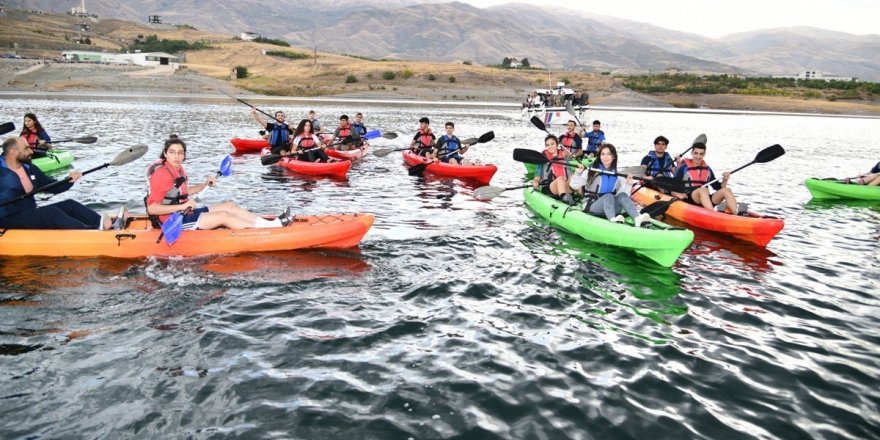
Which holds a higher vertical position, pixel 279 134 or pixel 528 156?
pixel 528 156

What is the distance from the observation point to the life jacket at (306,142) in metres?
17.3

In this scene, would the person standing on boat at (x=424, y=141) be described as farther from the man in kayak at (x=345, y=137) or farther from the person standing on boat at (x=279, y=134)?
the person standing on boat at (x=279, y=134)

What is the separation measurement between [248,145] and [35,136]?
23.3 ft

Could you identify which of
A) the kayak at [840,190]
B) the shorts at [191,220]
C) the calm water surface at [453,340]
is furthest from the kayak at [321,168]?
the kayak at [840,190]

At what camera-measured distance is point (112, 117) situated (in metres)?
32.3

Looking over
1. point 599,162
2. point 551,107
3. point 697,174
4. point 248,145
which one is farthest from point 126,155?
point 551,107

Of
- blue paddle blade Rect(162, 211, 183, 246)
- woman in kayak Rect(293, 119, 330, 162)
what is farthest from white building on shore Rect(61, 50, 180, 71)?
blue paddle blade Rect(162, 211, 183, 246)

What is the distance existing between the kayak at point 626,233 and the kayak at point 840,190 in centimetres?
853

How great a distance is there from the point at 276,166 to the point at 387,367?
44.6ft

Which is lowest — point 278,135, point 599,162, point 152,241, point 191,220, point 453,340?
A: point 453,340

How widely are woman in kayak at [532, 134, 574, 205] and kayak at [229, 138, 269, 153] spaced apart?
11897mm

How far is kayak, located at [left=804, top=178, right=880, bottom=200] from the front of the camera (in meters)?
14.9

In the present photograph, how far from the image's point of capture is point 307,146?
17.3 meters

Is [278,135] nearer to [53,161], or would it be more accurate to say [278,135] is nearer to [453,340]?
[53,161]
